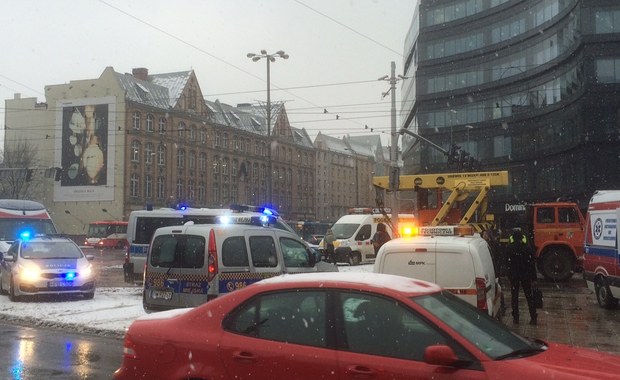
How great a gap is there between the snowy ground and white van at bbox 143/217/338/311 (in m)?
1.32

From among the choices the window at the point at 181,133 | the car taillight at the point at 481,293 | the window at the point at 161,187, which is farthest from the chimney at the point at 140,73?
the car taillight at the point at 481,293

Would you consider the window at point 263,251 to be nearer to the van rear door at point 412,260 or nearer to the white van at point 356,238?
the van rear door at point 412,260

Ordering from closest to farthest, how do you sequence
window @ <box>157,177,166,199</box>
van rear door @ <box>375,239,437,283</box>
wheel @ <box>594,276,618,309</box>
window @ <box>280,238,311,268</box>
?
van rear door @ <box>375,239,437,283</box> → window @ <box>280,238,311,268</box> → wheel @ <box>594,276,618,309</box> → window @ <box>157,177,166,199</box>

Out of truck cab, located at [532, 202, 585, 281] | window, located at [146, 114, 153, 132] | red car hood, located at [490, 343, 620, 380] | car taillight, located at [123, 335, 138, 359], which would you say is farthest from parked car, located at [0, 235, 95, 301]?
window, located at [146, 114, 153, 132]

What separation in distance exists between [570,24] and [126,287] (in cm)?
3597

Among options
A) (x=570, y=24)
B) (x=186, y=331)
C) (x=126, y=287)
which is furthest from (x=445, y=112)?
(x=186, y=331)

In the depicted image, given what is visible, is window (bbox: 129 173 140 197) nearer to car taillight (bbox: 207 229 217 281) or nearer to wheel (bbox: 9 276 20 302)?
wheel (bbox: 9 276 20 302)

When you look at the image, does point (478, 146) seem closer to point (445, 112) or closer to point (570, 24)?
point (445, 112)

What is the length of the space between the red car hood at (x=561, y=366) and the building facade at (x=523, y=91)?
40.8 m

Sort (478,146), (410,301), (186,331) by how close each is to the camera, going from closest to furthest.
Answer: (410,301), (186,331), (478,146)

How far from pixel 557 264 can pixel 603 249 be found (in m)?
8.11

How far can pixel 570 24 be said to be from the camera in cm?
4456

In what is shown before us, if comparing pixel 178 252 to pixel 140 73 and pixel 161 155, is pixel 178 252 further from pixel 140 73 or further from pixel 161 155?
pixel 140 73

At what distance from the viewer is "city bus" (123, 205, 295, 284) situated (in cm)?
1931
